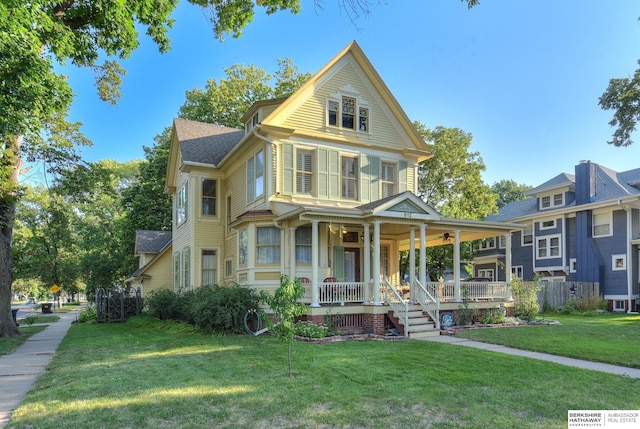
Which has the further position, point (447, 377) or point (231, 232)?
point (231, 232)

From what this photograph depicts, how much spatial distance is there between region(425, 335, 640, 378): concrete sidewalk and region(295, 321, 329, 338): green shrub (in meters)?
2.99

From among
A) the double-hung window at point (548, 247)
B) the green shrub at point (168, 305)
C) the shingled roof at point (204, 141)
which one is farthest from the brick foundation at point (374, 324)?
the double-hung window at point (548, 247)

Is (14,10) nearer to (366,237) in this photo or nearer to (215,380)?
(215,380)

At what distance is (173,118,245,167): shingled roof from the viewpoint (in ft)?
65.8

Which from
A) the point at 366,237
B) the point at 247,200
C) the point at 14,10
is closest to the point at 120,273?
the point at 247,200

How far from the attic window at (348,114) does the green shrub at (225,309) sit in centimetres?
707

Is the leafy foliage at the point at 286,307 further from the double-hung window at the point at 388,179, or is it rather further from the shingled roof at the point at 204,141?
the shingled roof at the point at 204,141

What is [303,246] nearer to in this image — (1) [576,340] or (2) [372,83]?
(2) [372,83]

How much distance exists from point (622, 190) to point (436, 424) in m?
27.6

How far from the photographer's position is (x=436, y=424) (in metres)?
5.43

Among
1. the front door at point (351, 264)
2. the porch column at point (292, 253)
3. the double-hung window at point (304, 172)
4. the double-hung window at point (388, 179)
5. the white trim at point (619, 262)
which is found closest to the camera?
the porch column at point (292, 253)

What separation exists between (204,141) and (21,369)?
13373 mm

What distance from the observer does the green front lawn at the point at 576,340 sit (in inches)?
386

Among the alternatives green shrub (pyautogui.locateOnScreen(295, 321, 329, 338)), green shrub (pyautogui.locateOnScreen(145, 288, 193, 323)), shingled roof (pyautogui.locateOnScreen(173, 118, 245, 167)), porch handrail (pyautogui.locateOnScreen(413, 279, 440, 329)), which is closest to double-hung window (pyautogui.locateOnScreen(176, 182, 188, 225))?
shingled roof (pyautogui.locateOnScreen(173, 118, 245, 167))
